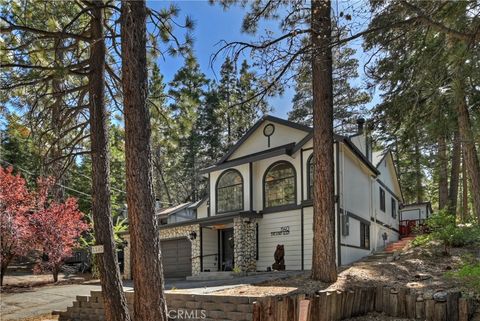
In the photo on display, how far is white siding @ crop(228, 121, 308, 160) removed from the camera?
15.8m

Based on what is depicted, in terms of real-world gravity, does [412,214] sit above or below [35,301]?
above

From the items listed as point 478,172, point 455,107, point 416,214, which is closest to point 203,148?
point 416,214

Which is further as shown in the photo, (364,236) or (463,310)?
(364,236)

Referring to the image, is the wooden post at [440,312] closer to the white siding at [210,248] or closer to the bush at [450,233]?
the bush at [450,233]

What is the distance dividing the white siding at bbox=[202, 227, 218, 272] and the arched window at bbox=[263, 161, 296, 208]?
2.96 meters

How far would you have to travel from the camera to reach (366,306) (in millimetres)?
6633

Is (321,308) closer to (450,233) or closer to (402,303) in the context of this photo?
(402,303)

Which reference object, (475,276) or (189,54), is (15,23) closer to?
(189,54)

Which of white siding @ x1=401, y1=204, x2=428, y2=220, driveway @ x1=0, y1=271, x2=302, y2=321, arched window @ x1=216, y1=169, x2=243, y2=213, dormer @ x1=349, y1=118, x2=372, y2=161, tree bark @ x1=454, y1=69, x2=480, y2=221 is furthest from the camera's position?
white siding @ x1=401, y1=204, x2=428, y2=220

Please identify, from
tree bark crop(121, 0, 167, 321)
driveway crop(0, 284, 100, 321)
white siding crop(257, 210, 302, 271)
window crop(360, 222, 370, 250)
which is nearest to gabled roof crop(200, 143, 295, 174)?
white siding crop(257, 210, 302, 271)

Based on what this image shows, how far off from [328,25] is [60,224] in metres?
13.1

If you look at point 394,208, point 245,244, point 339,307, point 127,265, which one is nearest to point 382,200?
point 394,208

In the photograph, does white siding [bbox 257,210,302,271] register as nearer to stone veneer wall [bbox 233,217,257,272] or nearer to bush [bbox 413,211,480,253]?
stone veneer wall [bbox 233,217,257,272]

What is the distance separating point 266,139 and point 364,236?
217 inches
